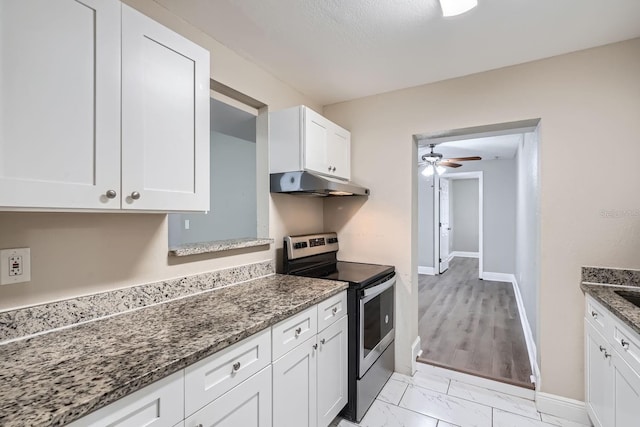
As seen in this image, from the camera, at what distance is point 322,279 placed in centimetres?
206

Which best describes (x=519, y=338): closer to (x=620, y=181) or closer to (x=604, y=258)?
(x=604, y=258)

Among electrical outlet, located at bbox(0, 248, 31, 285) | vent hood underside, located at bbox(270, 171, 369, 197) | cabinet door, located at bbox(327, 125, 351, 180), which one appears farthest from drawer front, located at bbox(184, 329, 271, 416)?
cabinet door, located at bbox(327, 125, 351, 180)

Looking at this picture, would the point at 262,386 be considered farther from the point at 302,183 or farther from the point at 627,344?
the point at 627,344

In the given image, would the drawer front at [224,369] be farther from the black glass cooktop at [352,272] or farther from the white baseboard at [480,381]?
the white baseboard at [480,381]

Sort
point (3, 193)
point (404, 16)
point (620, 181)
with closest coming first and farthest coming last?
1. point (3, 193)
2. point (404, 16)
3. point (620, 181)

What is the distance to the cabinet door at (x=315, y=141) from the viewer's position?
212 centimetres

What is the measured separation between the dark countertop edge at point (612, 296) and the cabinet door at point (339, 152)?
1795 mm

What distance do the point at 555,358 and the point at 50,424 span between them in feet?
8.51

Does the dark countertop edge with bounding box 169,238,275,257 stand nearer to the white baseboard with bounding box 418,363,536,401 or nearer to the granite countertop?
the granite countertop

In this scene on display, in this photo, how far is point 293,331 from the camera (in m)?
1.50

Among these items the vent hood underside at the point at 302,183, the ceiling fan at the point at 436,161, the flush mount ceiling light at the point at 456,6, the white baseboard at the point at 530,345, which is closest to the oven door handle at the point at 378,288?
the vent hood underside at the point at 302,183

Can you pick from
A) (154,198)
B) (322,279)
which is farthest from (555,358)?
(154,198)

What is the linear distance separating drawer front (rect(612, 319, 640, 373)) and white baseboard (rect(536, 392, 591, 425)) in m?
0.81

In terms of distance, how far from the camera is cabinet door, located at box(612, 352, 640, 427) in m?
1.23
